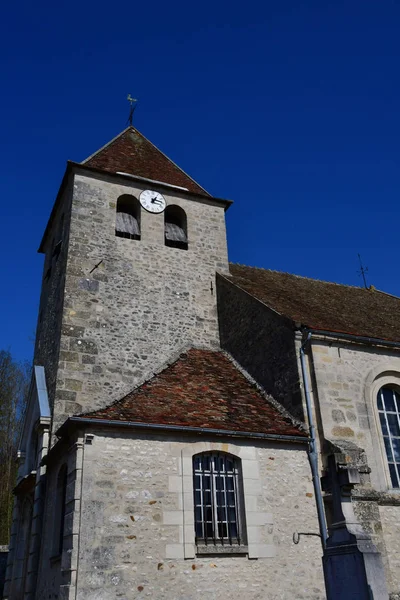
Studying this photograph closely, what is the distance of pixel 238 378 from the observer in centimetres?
1273

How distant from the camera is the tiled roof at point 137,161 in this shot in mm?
15773

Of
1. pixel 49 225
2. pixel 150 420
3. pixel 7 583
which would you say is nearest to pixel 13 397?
pixel 49 225

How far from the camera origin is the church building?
28.8ft

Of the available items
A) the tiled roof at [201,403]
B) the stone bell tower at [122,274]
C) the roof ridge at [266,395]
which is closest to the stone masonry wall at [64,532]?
the tiled roof at [201,403]

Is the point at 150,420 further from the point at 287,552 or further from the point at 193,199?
the point at 193,199

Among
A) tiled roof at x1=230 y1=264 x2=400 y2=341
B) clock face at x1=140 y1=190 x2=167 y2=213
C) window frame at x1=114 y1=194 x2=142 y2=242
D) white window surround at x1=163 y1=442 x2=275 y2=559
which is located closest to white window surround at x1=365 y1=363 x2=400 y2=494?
tiled roof at x1=230 y1=264 x2=400 y2=341

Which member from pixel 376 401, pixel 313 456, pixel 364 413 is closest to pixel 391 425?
pixel 376 401

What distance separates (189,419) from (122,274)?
16.7 ft

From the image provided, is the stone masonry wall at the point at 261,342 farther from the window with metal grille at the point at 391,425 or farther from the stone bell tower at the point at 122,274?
the window with metal grille at the point at 391,425

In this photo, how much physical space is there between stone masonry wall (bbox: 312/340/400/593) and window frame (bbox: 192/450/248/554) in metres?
2.06

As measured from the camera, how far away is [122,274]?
13.9m

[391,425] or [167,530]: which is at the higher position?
[391,425]

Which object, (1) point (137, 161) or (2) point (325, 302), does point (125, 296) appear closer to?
(1) point (137, 161)

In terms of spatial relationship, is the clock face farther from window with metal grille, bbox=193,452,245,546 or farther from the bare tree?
the bare tree
